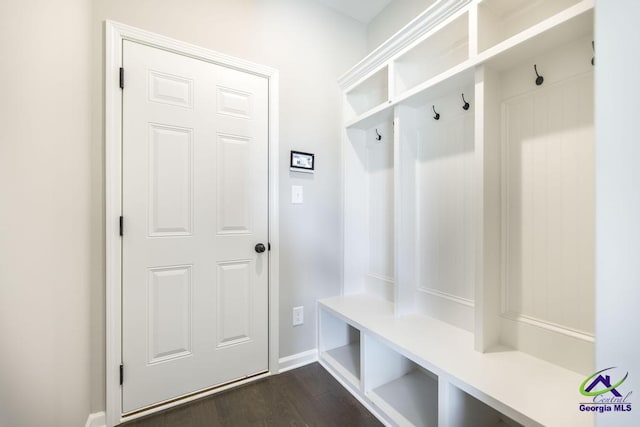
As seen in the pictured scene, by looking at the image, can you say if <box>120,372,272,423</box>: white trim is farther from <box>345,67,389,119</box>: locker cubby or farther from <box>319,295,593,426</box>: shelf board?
<box>345,67,389,119</box>: locker cubby

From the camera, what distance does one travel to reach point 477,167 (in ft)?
4.14

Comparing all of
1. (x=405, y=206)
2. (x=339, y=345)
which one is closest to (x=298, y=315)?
(x=339, y=345)

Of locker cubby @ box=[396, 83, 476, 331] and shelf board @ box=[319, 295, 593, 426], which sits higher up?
locker cubby @ box=[396, 83, 476, 331]

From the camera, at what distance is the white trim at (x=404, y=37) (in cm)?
134

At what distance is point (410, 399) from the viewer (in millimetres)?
1496

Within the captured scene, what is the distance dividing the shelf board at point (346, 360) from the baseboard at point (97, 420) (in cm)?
130

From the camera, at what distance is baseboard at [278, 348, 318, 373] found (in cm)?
187

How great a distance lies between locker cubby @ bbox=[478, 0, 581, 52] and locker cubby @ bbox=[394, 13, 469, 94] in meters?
0.10

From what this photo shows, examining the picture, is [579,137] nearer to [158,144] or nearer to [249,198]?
[249,198]

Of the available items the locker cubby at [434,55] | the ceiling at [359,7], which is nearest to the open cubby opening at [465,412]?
the locker cubby at [434,55]

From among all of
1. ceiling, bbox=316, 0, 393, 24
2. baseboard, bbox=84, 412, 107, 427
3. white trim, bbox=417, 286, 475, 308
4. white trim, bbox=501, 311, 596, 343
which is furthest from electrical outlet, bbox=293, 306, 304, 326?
ceiling, bbox=316, 0, 393, 24

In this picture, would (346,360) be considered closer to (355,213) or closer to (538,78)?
(355,213)

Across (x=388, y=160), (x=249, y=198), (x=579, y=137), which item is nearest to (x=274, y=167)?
(x=249, y=198)

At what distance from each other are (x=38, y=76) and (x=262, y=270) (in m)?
1.36
